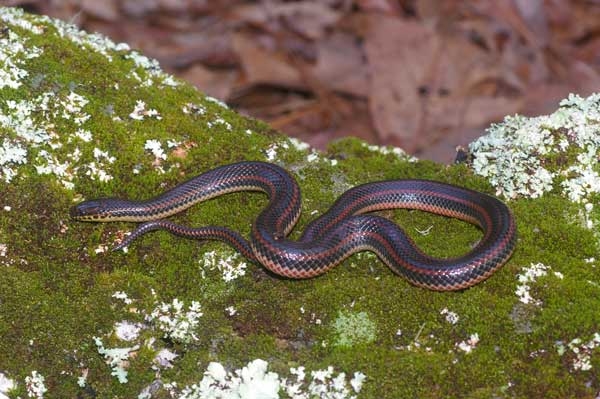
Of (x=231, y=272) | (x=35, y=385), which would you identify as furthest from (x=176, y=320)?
(x=35, y=385)

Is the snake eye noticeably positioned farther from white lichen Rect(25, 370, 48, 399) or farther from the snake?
white lichen Rect(25, 370, 48, 399)

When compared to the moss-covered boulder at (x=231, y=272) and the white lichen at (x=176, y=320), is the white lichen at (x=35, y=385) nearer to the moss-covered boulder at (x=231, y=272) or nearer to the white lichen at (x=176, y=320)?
the moss-covered boulder at (x=231, y=272)

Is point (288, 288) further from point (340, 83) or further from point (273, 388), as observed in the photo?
point (340, 83)

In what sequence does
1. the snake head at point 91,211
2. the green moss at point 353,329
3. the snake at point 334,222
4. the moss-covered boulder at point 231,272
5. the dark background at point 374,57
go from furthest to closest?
the dark background at point 374,57, the snake head at point 91,211, the snake at point 334,222, the green moss at point 353,329, the moss-covered boulder at point 231,272

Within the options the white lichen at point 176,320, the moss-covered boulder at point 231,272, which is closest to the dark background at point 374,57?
the moss-covered boulder at point 231,272

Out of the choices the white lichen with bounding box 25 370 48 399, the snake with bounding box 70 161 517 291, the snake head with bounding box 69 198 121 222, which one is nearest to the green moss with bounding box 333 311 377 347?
the snake with bounding box 70 161 517 291

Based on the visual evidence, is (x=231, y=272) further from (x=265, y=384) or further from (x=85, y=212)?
(x=85, y=212)

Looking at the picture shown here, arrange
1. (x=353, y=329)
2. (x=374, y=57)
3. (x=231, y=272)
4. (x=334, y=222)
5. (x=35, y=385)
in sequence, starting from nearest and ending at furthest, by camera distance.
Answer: (x=35, y=385) → (x=353, y=329) → (x=231, y=272) → (x=334, y=222) → (x=374, y=57)
